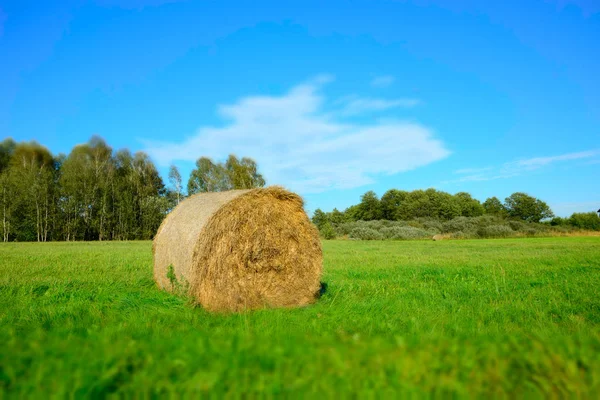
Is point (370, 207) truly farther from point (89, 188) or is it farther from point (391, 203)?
point (89, 188)

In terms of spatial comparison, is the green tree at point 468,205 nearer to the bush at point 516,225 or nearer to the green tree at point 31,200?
the bush at point 516,225

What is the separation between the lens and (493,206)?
88.4 m

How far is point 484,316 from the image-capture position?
7680 millimetres

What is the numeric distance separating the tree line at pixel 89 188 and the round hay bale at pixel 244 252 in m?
49.7

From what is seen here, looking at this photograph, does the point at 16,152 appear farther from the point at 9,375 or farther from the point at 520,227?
the point at 520,227

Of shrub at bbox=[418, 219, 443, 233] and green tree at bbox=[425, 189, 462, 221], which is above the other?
green tree at bbox=[425, 189, 462, 221]

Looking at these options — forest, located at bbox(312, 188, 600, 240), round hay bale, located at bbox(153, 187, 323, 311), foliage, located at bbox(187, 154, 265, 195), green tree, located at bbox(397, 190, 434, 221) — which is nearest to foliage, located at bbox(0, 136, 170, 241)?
foliage, located at bbox(187, 154, 265, 195)

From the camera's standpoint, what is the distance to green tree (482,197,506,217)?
279ft

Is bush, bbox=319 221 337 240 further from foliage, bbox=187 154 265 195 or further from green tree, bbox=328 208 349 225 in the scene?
green tree, bbox=328 208 349 225

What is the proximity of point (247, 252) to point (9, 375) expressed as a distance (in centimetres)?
615

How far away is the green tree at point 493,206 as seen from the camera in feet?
279

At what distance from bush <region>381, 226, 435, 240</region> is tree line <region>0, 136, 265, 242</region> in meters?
20.4

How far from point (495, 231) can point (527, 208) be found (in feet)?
87.2

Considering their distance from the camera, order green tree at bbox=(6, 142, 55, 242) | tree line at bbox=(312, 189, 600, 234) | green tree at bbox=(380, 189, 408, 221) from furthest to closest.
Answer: green tree at bbox=(380, 189, 408, 221), tree line at bbox=(312, 189, 600, 234), green tree at bbox=(6, 142, 55, 242)
